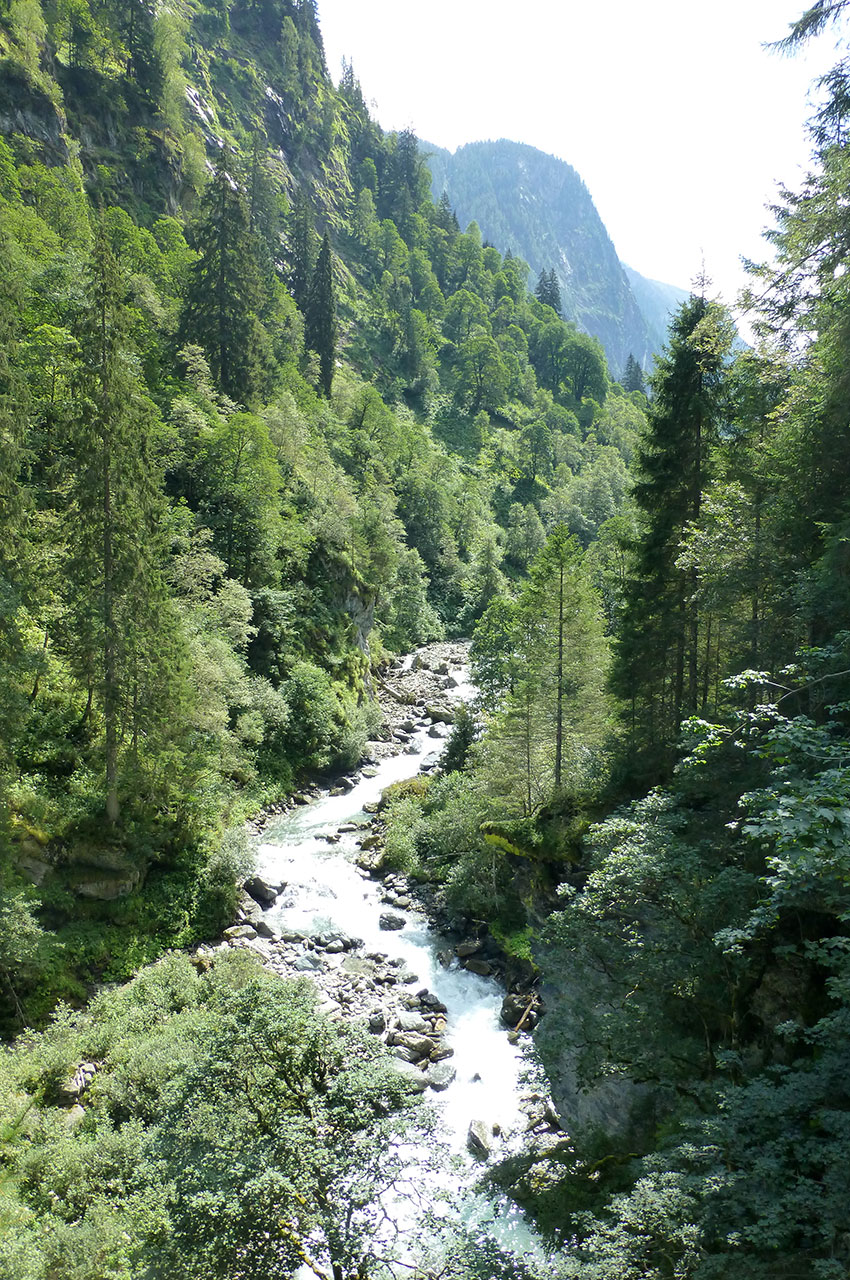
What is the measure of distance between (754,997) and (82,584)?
1772cm

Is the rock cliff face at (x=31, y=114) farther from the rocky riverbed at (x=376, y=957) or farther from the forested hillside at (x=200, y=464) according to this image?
the rocky riverbed at (x=376, y=957)

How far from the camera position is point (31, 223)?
33.8 metres

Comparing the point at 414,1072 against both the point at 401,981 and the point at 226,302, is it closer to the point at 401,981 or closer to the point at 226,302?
the point at 401,981

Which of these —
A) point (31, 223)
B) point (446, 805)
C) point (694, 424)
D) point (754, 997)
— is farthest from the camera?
point (31, 223)

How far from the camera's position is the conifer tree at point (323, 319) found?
215ft

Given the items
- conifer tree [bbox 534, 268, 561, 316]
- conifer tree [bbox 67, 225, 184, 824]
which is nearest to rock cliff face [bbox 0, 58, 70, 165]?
conifer tree [bbox 67, 225, 184, 824]

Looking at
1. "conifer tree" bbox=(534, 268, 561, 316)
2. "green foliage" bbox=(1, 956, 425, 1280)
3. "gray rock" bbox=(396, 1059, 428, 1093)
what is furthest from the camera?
"conifer tree" bbox=(534, 268, 561, 316)

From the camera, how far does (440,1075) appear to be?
15586 millimetres

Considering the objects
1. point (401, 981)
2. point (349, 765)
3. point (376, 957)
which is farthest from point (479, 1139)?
point (349, 765)

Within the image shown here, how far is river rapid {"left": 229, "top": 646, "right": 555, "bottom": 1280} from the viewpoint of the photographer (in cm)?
1248

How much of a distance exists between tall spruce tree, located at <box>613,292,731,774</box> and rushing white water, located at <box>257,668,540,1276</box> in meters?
8.08

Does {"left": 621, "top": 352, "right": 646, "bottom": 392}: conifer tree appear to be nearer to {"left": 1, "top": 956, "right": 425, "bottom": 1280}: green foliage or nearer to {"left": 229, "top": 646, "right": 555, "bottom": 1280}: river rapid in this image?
{"left": 229, "top": 646, "right": 555, "bottom": 1280}: river rapid

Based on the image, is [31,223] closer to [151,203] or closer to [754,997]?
[151,203]

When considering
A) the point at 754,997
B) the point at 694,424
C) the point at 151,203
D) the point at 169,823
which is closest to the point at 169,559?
the point at 169,823
